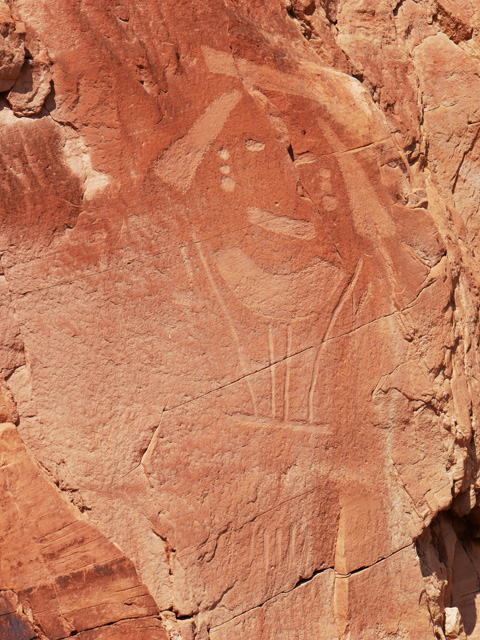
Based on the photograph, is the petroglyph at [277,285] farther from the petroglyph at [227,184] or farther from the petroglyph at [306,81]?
the petroglyph at [306,81]

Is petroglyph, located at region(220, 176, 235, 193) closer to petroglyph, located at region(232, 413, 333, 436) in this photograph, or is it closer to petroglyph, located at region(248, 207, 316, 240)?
petroglyph, located at region(248, 207, 316, 240)

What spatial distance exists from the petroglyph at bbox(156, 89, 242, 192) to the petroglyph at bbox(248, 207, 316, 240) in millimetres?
259

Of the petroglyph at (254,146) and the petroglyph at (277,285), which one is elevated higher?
the petroglyph at (254,146)

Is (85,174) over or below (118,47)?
below

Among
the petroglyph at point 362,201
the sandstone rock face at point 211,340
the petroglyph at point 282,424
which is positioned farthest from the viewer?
the petroglyph at point 362,201

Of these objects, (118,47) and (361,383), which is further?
(361,383)

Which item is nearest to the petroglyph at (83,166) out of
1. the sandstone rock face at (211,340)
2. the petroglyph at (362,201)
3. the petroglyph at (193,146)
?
the sandstone rock face at (211,340)

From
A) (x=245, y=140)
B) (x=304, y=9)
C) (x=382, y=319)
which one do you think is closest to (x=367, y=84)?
(x=304, y=9)

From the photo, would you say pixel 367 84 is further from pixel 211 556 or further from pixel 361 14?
pixel 211 556

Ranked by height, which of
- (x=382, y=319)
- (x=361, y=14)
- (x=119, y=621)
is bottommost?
(x=119, y=621)

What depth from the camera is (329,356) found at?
2.61m

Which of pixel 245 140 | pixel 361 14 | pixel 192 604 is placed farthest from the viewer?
pixel 361 14

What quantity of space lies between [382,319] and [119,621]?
158cm

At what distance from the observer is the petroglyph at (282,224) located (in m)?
2.55
